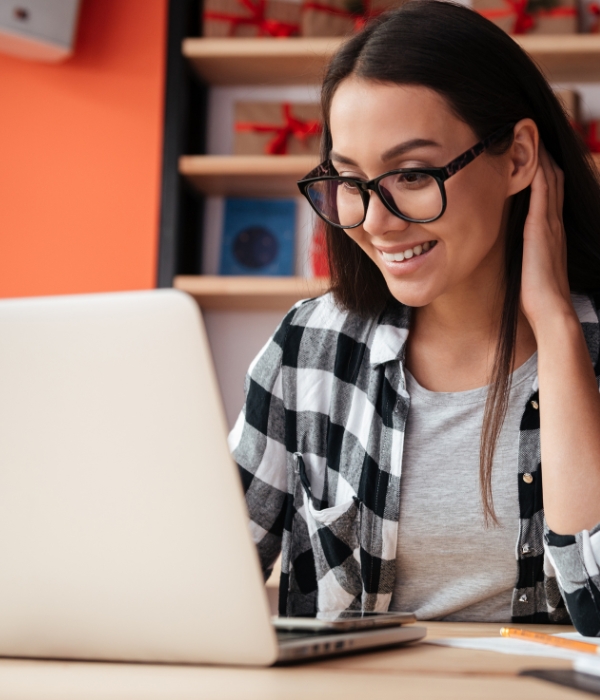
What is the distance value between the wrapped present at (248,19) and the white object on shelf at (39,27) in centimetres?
41

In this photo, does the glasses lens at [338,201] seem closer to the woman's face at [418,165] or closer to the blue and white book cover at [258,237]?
the woman's face at [418,165]

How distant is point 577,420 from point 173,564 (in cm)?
66

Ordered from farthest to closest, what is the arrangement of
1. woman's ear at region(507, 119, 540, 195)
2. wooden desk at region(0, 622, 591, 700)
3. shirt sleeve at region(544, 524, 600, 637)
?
woman's ear at region(507, 119, 540, 195), shirt sleeve at region(544, 524, 600, 637), wooden desk at region(0, 622, 591, 700)

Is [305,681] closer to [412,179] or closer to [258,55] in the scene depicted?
[412,179]

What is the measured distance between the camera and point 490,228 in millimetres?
1196

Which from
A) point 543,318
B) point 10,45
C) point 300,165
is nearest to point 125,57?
point 10,45

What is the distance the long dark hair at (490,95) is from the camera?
3.75ft

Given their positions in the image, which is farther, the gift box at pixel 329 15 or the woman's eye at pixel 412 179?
the gift box at pixel 329 15

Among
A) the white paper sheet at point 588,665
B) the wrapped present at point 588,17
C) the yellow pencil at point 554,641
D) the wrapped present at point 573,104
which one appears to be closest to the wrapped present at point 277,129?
the wrapped present at point 573,104

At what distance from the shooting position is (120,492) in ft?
1.83

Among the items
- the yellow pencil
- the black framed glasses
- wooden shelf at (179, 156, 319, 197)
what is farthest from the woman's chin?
wooden shelf at (179, 156, 319, 197)

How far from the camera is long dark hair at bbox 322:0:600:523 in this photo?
1142 millimetres

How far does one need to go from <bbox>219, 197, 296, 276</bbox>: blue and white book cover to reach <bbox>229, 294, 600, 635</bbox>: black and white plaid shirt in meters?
1.15

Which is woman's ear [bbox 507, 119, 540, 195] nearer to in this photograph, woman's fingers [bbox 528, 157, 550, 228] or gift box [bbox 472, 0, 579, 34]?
woman's fingers [bbox 528, 157, 550, 228]
